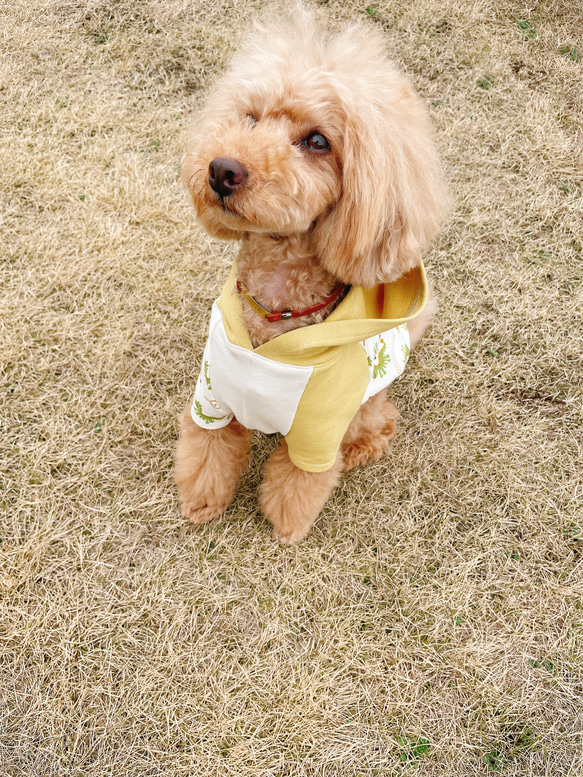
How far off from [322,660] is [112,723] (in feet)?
2.23

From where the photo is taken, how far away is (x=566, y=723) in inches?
71.2

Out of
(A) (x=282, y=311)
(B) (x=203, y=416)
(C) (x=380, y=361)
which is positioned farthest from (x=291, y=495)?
(A) (x=282, y=311)

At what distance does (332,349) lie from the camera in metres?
1.54

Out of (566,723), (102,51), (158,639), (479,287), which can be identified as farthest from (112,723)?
(102,51)

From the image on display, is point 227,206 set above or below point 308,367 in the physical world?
above

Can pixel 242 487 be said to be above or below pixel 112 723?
→ above

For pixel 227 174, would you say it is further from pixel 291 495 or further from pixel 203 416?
pixel 291 495

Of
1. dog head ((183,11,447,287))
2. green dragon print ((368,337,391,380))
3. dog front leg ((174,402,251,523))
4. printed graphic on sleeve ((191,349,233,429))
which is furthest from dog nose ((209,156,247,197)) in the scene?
dog front leg ((174,402,251,523))

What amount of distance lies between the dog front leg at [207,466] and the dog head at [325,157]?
80cm

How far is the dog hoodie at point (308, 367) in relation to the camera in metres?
1.51

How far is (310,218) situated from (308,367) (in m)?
0.39

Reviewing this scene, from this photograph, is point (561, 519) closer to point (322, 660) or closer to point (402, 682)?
point (402, 682)

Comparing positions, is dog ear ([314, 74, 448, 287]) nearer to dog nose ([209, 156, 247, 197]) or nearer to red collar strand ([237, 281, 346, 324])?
red collar strand ([237, 281, 346, 324])

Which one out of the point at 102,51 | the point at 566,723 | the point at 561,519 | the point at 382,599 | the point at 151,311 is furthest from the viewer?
the point at 102,51
